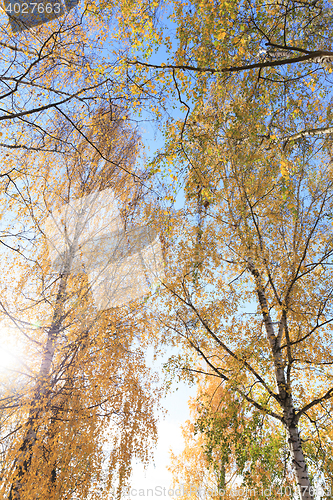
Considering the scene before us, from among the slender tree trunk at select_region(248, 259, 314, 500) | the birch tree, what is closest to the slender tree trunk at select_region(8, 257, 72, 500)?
the birch tree

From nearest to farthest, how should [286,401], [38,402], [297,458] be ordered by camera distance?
[297,458] < [286,401] < [38,402]

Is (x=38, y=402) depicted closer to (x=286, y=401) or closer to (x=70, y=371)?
(x=70, y=371)

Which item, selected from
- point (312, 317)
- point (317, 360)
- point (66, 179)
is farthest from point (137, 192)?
point (317, 360)

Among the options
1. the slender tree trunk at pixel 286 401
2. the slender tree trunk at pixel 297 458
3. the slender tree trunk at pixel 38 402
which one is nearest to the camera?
the slender tree trunk at pixel 297 458

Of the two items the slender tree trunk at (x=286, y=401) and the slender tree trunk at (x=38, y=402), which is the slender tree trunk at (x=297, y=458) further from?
the slender tree trunk at (x=38, y=402)

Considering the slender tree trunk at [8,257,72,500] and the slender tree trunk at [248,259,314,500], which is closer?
the slender tree trunk at [248,259,314,500]

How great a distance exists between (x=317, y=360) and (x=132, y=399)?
459 cm

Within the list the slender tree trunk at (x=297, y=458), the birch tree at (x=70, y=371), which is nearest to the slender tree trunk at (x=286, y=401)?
the slender tree trunk at (x=297, y=458)

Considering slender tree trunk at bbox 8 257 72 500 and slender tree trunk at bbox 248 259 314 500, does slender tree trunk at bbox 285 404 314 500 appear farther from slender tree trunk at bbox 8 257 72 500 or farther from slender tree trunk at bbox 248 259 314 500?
slender tree trunk at bbox 8 257 72 500

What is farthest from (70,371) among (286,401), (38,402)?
(286,401)

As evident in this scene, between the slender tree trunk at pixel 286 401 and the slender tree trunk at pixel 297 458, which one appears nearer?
the slender tree trunk at pixel 297 458

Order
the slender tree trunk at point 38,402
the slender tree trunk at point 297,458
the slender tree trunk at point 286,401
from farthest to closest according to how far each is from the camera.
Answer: the slender tree trunk at point 38,402 < the slender tree trunk at point 286,401 < the slender tree trunk at point 297,458

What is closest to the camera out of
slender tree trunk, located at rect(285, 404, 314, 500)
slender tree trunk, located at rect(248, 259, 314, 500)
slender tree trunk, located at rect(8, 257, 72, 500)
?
slender tree trunk, located at rect(285, 404, 314, 500)

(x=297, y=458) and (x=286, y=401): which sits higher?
(x=286, y=401)
